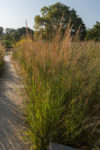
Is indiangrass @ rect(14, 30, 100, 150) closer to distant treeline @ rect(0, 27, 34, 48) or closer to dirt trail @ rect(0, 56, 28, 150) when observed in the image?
dirt trail @ rect(0, 56, 28, 150)

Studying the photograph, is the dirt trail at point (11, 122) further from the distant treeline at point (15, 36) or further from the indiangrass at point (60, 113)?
the distant treeline at point (15, 36)

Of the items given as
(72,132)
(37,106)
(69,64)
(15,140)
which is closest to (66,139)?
(72,132)

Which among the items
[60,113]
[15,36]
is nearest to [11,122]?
[60,113]

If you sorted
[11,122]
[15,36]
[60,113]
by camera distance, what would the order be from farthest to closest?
[15,36], [11,122], [60,113]

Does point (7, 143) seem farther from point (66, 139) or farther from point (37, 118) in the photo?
point (66, 139)

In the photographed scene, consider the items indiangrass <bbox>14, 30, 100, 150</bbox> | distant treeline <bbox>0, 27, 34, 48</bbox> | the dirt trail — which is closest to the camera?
indiangrass <bbox>14, 30, 100, 150</bbox>

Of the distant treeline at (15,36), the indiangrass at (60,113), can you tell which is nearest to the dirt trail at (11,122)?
the indiangrass at (60,113)

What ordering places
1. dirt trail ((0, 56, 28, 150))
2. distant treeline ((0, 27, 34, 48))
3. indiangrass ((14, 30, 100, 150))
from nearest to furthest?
indiangrass ((14, 30, 100, 150))
dirt trail ((0, 56, 28, 150))
distant treeline ((0, 27, 34, 48))

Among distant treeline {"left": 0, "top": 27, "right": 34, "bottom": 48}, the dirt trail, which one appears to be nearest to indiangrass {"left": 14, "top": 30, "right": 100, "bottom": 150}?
the dirt trail

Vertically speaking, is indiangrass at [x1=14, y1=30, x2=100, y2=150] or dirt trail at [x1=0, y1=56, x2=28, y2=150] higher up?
indiangrass at [x1=14, y1=30, x2=100, y2=150]

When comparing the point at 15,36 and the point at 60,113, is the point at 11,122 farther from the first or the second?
the point at 15,36

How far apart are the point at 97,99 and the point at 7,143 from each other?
1086 millimetres

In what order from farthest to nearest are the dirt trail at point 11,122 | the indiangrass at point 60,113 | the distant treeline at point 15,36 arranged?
1. the distant treeline at point 15,36
2. the dirt trail at point 11,122
3. the indiangrass at point 60,113

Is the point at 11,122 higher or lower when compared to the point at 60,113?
lower
